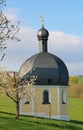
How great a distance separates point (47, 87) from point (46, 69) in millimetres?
1824

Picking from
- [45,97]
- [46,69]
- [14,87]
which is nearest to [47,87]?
[45,97]

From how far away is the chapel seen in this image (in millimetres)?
50719

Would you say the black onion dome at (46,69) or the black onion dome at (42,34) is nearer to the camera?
the black onion dome at (46,69)

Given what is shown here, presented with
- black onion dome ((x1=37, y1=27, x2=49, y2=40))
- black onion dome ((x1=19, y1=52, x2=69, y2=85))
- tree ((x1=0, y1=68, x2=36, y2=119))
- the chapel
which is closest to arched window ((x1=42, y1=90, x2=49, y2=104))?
the chapel

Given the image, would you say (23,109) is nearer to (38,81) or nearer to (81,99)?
(38,81)

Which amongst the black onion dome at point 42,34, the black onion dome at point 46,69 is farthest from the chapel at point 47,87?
the black onion dome at point 42,34

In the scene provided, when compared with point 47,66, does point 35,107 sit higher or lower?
lower

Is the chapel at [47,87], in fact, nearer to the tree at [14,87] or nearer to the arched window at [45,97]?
the arched window at [45,97]

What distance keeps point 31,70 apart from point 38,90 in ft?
7.06

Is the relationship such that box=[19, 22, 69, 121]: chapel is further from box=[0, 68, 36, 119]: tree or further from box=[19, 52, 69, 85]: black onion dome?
box=[0, 68, 36, 119]: tree

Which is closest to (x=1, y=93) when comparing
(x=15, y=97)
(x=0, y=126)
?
(x=15, y=97)

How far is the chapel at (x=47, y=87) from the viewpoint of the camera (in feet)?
166

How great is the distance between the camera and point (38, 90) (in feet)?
166

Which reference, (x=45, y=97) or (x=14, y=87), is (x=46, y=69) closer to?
(x=45, y=97)
